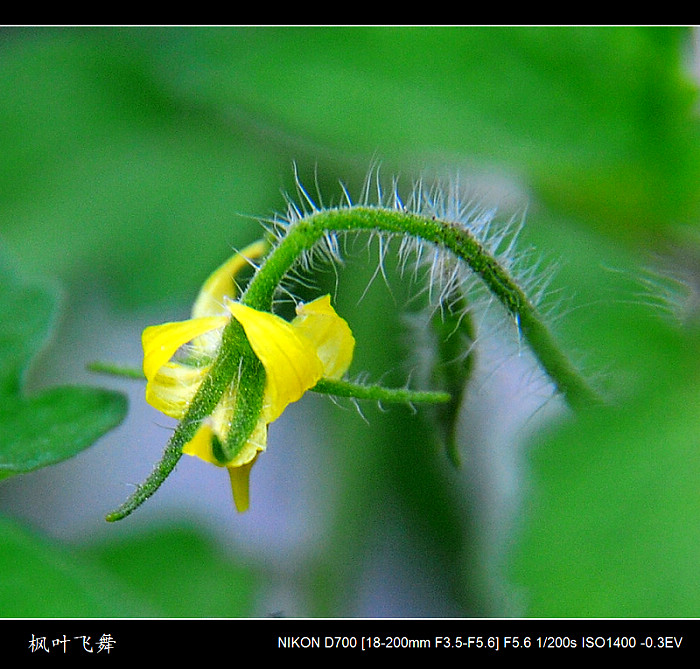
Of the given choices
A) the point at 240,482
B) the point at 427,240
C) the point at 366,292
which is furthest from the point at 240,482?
the point at 366,292

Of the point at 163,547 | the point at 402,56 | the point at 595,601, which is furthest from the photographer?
the point at 163,547

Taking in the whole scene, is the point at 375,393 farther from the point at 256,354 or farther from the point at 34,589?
the point at 34,589

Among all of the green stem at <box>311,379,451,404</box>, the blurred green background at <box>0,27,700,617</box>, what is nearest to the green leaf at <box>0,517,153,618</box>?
the blurred green background at <box>0,27,700,617</box>

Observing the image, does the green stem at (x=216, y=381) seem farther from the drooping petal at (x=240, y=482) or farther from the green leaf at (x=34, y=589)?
the green leaf at (x=34, y=589)

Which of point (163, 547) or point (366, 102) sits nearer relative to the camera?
point (366, 102)

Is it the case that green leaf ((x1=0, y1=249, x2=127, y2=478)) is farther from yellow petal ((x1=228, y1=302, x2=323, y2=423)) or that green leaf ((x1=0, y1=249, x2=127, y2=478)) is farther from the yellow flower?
yellow petal ((x1=228, y1=302, x2=323, y2=423))
